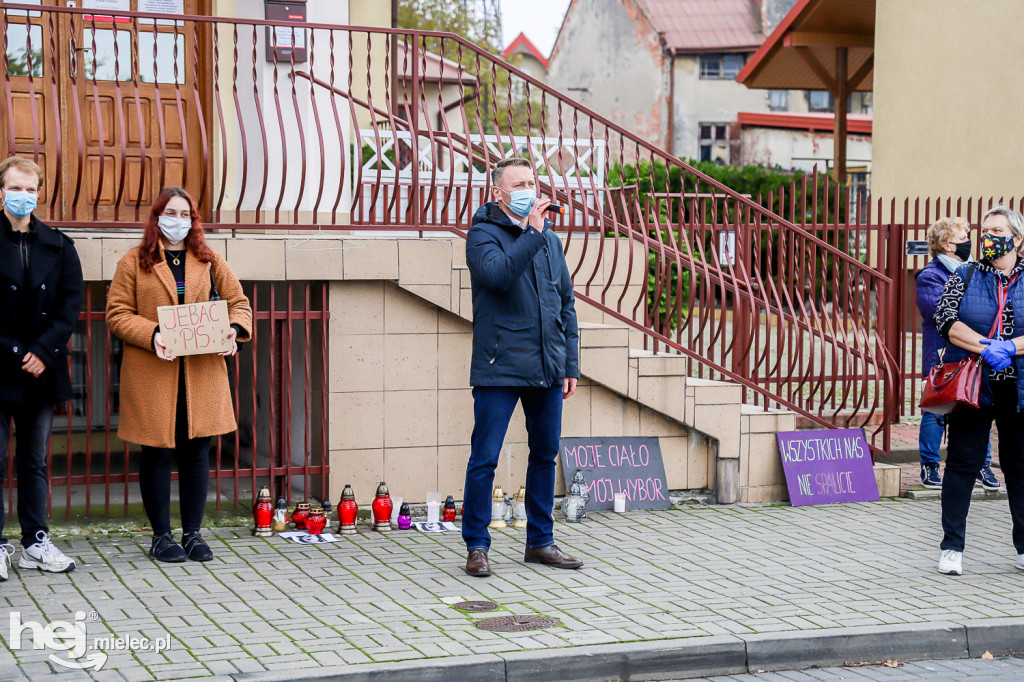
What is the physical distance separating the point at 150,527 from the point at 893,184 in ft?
50.9

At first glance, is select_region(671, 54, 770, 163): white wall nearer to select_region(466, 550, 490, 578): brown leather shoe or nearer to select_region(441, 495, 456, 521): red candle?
select_region(441, 495, 456, 521): red candle

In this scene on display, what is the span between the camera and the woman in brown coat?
6012 mm

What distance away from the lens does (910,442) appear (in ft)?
33.1

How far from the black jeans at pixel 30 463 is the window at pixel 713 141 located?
35.5 meters

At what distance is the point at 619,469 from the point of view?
765 centimetres

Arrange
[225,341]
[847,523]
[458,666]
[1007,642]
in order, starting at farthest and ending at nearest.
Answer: [847,523]
[225,341]
[1007,642]
[458,666]

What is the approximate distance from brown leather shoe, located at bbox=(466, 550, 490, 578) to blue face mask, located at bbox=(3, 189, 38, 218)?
105 inches

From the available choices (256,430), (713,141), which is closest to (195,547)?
(256,430)

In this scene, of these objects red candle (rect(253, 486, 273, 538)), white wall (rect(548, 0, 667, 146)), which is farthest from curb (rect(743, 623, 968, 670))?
white wall (rect(548, 0, 667, 146))

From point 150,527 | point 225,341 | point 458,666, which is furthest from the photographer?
point 150,527

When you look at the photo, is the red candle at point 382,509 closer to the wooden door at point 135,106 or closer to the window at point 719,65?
the wooden door at point 135,106

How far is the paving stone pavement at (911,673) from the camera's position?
482cm

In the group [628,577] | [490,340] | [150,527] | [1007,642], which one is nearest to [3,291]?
[150,527]

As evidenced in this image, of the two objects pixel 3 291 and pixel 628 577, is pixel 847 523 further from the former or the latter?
pixel 3 291
